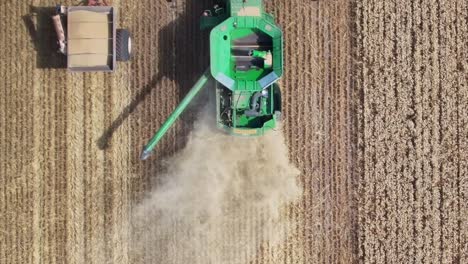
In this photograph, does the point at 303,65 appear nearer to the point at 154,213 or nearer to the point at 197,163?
the point at 197,163

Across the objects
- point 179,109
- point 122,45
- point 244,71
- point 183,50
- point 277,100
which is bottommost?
point 179,109

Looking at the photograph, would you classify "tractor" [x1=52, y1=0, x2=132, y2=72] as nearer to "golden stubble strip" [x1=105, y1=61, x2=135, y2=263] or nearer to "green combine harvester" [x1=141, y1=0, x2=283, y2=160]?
"golden stubble strip" [x1=105, y1=61, x2=135, y2=263]

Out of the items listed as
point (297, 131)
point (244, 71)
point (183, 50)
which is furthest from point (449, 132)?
point (183, 50)

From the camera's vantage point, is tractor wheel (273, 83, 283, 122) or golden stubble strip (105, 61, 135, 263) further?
golden stubble strip (105, 61, 135, 263)

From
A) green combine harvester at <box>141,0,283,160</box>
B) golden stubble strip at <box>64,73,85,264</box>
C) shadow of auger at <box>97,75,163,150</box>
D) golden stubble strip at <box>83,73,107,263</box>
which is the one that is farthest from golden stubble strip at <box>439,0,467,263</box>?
golden stubble strip at <box>64,73,85,264</box>

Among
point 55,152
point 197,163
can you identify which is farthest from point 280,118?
point 55,152

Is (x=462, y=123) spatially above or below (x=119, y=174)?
above

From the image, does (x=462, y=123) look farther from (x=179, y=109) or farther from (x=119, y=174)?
(x=119, y=174)
